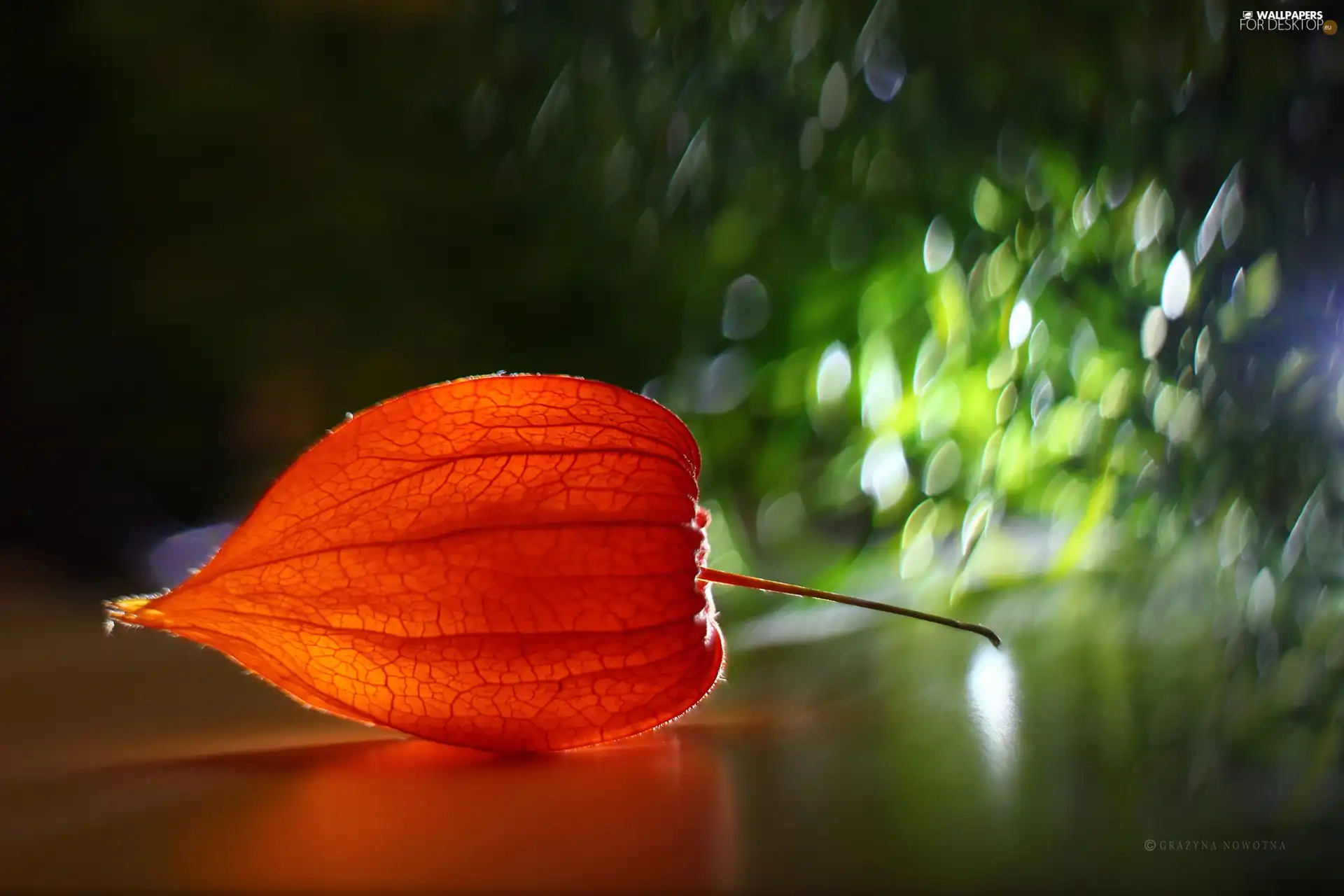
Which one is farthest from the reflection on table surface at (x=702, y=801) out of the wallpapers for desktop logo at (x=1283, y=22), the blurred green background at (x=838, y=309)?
the wallpapers for desktop logo at (x=1283, y=22)

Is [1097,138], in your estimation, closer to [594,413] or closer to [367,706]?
[594,413]

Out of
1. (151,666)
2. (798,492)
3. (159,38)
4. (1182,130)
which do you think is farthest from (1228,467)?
(159,38)

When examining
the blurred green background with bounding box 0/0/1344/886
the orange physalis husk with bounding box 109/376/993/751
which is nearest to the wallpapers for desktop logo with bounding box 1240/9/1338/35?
the blurred green background with bounding box 0/0/1344/886

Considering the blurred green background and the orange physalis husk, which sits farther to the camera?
the blurred green background

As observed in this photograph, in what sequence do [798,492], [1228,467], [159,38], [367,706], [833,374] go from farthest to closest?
[159,38] < [798,492] < [833,374] < [1228,467] < [367,706]

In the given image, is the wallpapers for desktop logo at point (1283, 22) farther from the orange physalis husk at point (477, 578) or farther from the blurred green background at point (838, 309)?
the orange physalis husk at point (477, 578)

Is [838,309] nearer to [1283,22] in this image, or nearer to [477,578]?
[1283,22]

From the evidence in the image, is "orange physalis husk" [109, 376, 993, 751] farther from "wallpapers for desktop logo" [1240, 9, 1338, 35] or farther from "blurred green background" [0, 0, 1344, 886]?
"wallpapers for desktop logo" [1240, 9, 1338, 35]
